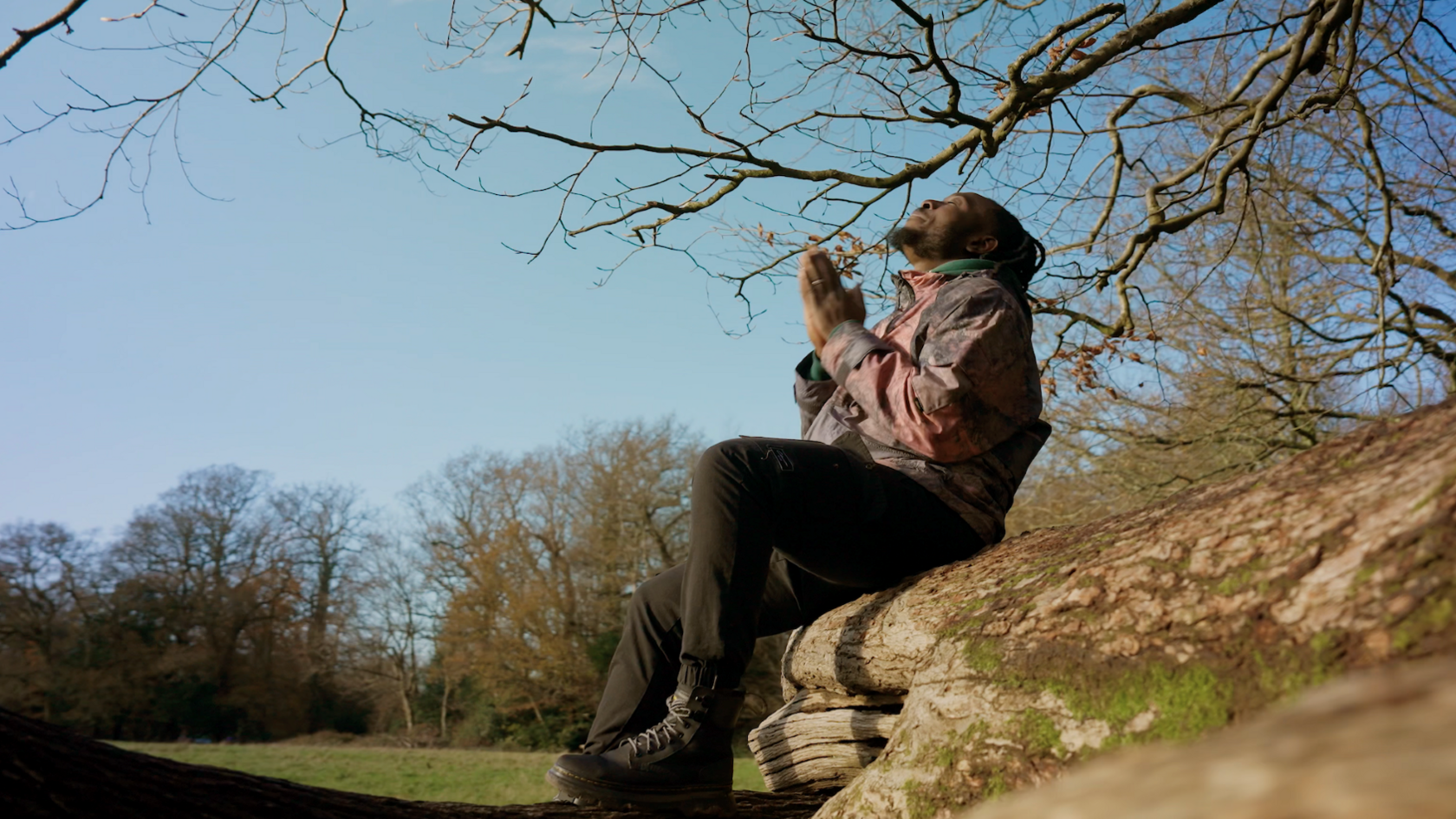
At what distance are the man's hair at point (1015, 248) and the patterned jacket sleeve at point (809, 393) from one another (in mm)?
743

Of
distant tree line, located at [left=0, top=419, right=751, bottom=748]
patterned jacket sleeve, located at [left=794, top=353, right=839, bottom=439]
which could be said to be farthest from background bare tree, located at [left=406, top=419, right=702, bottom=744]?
patterned jacket sleeve, located at [left=794, top=353, right=839, bottom=439]

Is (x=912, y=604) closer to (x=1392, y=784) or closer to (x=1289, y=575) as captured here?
(x=1289, y=575)

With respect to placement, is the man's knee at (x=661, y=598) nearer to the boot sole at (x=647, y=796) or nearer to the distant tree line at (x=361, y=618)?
the boot sole at (x=647, y=796)

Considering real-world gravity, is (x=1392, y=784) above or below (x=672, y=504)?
below

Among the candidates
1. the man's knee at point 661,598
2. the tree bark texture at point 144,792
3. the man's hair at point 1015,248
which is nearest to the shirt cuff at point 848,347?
the man's hair at point 1015,248

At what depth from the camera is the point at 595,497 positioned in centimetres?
2322

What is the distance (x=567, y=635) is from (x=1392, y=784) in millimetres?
22324

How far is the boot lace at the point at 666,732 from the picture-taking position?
2564mm

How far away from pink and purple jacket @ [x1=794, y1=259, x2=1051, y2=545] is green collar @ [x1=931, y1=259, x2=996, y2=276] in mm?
23

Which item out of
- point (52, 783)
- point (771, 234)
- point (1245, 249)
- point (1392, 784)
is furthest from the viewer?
point (1245, 249)

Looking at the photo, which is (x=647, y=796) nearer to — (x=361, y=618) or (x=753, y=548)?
(x=753, y=548)

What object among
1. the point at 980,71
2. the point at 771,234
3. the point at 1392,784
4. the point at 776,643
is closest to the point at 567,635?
the point at 776,643

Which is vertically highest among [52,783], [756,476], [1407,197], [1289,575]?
[1407,197]

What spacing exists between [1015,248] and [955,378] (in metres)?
1.06
